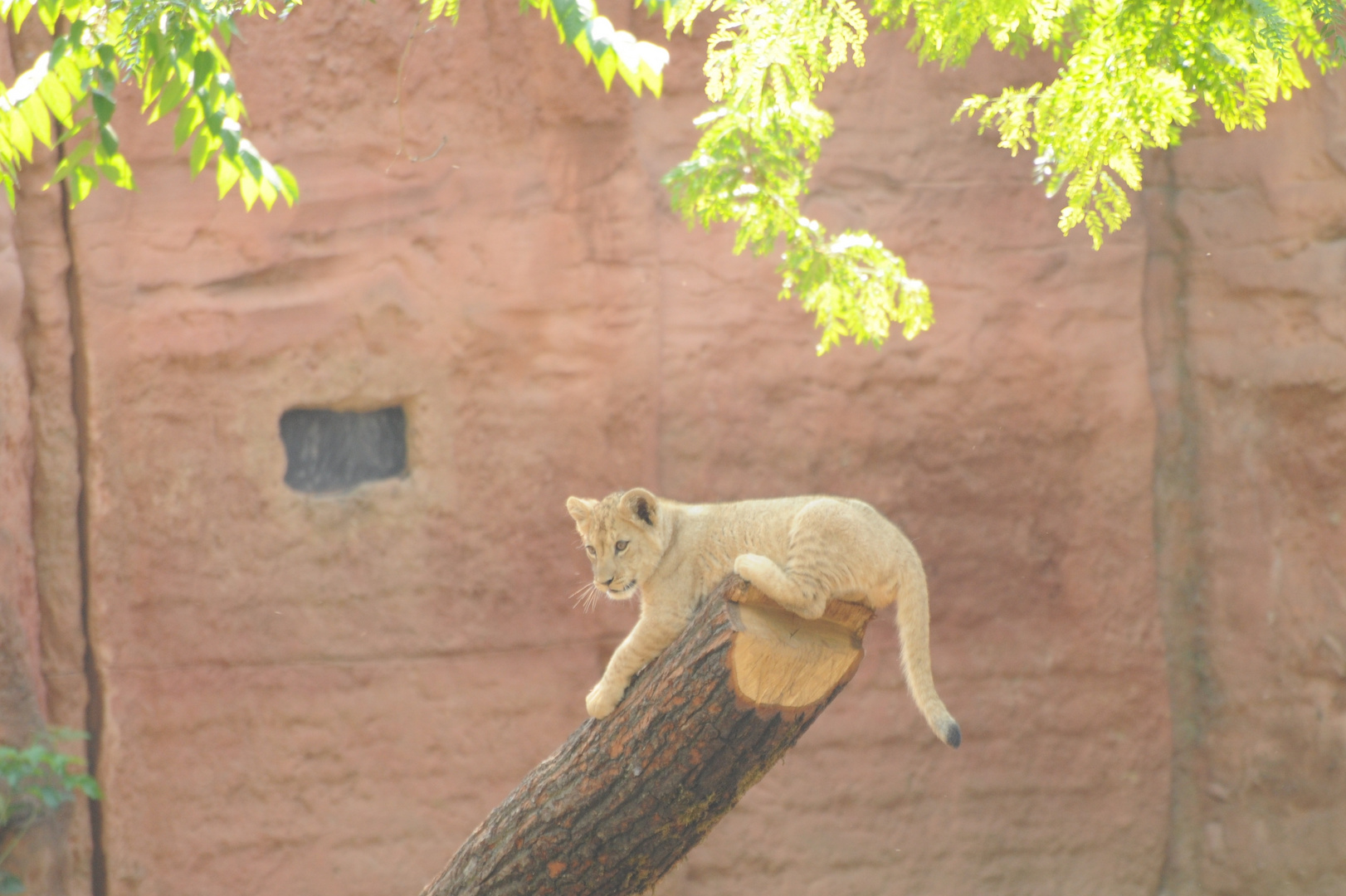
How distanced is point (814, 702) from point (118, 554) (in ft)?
14.0

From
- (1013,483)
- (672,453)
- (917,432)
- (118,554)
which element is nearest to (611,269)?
(672,453)

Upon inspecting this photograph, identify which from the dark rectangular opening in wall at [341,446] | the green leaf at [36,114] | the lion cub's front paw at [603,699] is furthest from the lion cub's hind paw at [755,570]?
the dark rectangular opening in wall at [341,446]

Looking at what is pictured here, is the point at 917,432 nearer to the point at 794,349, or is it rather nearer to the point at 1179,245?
the point at 794,349

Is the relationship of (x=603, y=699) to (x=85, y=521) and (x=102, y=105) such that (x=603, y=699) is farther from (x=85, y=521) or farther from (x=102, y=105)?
(x=85, y=521)

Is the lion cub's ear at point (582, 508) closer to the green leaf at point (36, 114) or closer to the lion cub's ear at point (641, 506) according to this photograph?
the lion cub's ear at point (641, 506)

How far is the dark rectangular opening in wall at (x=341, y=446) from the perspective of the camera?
22.2 feet

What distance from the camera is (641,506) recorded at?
175 inches

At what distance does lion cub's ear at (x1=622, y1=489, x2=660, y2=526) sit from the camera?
440cm

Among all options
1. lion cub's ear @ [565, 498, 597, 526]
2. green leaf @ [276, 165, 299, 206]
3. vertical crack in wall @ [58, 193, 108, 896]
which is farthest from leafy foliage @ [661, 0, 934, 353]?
vertical crack in wall @ [58, 193, 108, 896]

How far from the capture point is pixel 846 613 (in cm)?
391

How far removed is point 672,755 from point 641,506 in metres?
1.11

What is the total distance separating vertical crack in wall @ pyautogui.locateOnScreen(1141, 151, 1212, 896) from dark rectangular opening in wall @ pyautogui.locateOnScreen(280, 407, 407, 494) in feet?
13.9

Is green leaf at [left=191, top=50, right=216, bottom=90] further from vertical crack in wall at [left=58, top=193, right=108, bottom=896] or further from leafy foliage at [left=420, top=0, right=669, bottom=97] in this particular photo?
vertical crack in wall at [left=58, top=193, right=108, bottom=896]

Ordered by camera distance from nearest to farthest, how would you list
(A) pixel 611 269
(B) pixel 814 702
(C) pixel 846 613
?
(B) pixel 814 702, (C) pixel 846 613, (A) pixel 611 269
